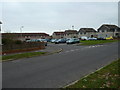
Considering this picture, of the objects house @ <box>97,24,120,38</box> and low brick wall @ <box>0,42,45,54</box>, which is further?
house @ <box>97,24,120,38</box>

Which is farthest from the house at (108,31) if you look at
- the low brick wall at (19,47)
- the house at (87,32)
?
the low brick wall at (19,47)

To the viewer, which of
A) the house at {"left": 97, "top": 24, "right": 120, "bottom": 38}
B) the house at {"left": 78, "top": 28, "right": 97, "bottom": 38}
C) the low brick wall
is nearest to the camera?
the low brick wall

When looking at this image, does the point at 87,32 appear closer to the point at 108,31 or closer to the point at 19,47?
the point at 108,31

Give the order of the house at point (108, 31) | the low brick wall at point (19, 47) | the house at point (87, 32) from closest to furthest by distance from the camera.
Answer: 1. the low brick wall at point (19, 47)
2. the house at point (108, 31)
3. the house at point (87, 32)

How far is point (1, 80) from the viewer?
6465mm

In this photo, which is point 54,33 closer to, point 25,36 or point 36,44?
point 25,36

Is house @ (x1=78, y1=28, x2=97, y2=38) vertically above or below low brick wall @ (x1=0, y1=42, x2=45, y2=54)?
above

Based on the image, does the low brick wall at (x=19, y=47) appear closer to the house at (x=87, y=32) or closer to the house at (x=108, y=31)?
the house at (x=108, y=31)

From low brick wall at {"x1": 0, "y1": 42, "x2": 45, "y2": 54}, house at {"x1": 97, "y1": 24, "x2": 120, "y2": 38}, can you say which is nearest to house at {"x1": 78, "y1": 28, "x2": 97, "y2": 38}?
house at {"x1": 97, "y1": 24, "x2": 120, "y2": 38}

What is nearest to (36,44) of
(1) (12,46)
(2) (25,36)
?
(1) (12,46)

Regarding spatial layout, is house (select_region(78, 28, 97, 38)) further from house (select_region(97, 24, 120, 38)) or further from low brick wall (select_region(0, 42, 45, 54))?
low brick wall (select_region(0, 42, 45, 54))

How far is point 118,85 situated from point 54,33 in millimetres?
95956

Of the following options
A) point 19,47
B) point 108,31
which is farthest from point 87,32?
point 19,47

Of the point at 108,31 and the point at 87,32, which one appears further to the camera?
the point at 87,32
